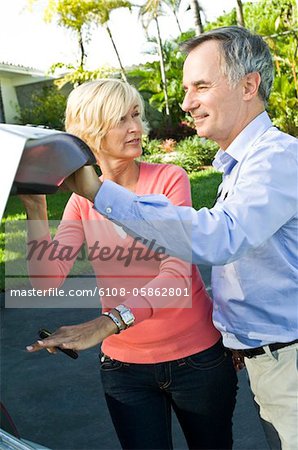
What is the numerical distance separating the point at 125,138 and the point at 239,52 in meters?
0.50

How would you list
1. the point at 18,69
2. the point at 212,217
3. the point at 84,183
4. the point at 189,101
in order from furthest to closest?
the point at 18,69 < the point at 189,101 < the point at 212,217 < the point at 84,183

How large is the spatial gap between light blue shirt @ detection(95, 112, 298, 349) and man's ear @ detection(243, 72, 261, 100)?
2.6 inches

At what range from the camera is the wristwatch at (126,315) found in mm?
1796

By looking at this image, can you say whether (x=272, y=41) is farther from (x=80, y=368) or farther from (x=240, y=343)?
(x=240, y=343)

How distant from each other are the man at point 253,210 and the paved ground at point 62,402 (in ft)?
5.87

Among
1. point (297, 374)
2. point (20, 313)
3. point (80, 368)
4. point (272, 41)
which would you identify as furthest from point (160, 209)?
point (272, 41)

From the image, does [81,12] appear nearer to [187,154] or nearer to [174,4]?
[174,4]

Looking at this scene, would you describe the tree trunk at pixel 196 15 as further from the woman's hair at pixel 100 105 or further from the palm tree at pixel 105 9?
the woman's hair at pixel 100 105

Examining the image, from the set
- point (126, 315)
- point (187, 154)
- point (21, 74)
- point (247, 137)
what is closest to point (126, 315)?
point (126, 315)

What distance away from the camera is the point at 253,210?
157cm

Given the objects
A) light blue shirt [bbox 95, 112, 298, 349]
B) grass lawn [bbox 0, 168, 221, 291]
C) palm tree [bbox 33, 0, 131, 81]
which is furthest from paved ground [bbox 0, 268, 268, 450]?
palm tree [bbox 33, 0, 131, 81]

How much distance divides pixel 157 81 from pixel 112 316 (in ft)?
74.1

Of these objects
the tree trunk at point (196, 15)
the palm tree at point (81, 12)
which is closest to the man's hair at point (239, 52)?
the tree trunk at point (196, 15)

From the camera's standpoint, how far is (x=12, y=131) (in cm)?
105
